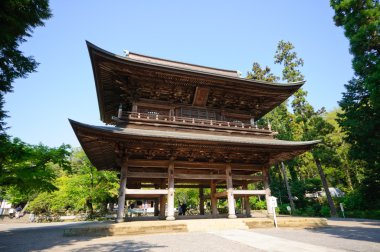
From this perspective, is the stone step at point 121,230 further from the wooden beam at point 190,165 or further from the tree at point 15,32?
the tree at point 15,32

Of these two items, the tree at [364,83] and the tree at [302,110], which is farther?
the tree at [302,110]

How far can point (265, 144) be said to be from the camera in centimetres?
1167

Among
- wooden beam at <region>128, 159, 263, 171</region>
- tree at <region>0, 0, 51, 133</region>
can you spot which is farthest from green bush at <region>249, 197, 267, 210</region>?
tree at <region>0, 0, 51, 133</region>

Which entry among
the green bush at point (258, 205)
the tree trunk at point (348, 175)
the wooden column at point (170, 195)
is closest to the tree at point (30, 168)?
the wooden column at point (170, 195)

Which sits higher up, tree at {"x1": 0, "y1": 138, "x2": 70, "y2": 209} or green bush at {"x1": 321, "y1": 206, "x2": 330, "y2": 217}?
tree at {"x1": 0, "y1": 138, "x2": 70, "y2": 209}

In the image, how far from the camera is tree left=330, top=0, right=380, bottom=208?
14.5 meters

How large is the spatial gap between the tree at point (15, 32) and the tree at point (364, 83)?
16544 mm

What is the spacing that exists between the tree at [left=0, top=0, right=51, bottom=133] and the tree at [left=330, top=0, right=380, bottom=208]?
651 inches

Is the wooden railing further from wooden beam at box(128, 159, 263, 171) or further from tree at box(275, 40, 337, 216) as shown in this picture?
tree at box(275, 40, 337, 216)

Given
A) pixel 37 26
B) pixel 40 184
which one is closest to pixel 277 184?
pixel 40 184

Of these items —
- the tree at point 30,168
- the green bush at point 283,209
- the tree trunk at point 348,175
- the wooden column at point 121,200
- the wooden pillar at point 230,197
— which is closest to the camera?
the wooden column at point 121,200

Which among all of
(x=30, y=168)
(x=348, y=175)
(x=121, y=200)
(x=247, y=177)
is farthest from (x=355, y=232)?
(x=348, y=175)

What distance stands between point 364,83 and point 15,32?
18.5 metres

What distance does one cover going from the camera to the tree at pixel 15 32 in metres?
6.91
